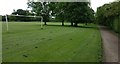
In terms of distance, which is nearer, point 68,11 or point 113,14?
point 113,14

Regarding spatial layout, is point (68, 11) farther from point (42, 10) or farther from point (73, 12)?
point (42, 10)

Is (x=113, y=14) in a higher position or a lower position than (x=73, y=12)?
lower

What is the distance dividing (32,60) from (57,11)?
132 ft

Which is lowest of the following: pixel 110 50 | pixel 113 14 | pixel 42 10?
pixel 110 50

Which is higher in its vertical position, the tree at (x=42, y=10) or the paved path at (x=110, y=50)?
the tree at (x=42, y=10)

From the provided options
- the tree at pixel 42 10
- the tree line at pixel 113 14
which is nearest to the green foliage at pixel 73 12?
the tree at pixel 42 10

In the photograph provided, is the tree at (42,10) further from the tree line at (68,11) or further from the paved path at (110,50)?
the paved path at (110,50)

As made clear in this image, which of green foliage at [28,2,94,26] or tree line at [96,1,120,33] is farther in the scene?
green foliage at [28,2,94,26]

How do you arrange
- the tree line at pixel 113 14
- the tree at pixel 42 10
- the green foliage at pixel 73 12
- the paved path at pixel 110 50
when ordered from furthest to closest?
the tree at pixel 42 10 < the green foliage at pixel 73 12 < the tree line at pixel 113 14 < the paved path at pixel 110 50

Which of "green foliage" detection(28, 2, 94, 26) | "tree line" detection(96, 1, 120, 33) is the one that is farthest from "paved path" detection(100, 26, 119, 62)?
"green foliage" detection(28, 2, 94, 26)

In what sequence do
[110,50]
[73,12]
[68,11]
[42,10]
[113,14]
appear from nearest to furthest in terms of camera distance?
1. [110,50]
2. [113,14]
3. [73,12]
4. [68,11]
5. [42,10]

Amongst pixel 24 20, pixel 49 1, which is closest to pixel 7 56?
pixel 24 20

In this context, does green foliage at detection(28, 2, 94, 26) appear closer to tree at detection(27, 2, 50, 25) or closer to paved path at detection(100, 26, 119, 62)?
tree at detection(27, 2, 50, 25)

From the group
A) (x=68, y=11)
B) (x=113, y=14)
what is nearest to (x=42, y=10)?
(x=68, y=11)
